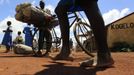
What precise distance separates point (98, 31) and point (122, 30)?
67.8ft

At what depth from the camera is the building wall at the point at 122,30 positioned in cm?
2586

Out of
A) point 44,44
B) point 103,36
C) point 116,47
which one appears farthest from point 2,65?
point 116,47

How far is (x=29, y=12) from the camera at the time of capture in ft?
32.3

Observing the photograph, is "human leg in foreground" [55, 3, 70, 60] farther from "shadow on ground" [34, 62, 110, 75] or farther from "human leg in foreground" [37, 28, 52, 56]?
"human leg in foreground" [37, 28, 52, 56]

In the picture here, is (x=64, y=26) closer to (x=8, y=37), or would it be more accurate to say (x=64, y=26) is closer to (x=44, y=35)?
(x=44, y=35)

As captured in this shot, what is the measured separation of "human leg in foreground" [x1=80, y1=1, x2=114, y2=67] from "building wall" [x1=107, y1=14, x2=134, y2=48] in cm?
1991

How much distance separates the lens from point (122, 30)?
1030 inches

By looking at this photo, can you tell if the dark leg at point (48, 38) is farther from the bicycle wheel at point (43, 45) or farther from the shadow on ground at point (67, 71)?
the shadow on ground at point (67, 71)

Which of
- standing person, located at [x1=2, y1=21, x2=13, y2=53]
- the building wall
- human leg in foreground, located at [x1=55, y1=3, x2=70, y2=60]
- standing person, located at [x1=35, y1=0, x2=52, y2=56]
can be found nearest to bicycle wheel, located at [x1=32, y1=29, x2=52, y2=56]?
standing person, located at [x1=35, y1=0, x2=52, y2=56]

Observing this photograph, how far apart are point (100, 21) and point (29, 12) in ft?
14.3

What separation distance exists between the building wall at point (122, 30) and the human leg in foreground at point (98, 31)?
19.9 metres

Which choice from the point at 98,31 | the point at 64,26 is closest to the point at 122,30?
the point at 64,26

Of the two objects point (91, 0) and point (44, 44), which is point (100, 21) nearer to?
point (91, 0)

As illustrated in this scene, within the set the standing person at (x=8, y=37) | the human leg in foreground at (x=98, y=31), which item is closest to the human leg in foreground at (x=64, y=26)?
the human leg in foreground at (x=98, y=31)
